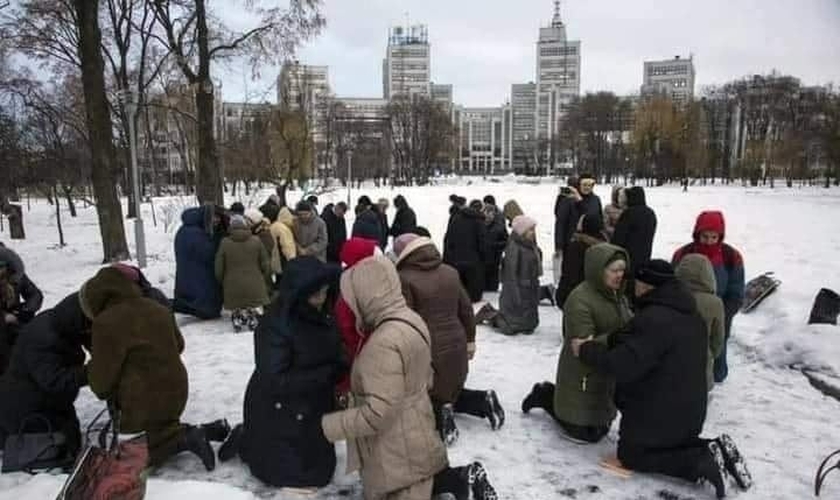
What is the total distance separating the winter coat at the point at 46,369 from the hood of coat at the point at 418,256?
7.03 ft

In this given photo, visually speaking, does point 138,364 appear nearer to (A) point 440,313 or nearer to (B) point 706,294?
(A) point 440,313

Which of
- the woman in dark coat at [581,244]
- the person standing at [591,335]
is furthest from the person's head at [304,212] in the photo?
the person standing at [591,335]

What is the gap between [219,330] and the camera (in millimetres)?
7629

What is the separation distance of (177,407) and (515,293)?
4440 mm

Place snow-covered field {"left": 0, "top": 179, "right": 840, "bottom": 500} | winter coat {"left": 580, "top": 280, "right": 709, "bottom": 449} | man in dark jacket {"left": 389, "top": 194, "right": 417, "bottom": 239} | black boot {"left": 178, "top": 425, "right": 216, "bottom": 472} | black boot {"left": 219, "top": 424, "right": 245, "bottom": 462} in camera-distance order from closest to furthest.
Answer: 1. winter coat {"left": 580, "top": 280, "right": 709, "bottom": 449}
2. snow-covered field {"left": 0, "top": 179, "right": 840, "bottom": 500}
3. black boot {"left": 178, "top": 425, "right": 216, "bottom": 472}
4. black boot {"left": 219, "top": 424, "right": 245, "bottom": 462}
5. man in dark jacket {"left": 389, "top": 194, "right": 417, "bottom": 239}

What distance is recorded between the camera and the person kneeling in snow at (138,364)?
3568 mm

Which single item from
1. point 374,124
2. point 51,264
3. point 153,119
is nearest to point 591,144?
point 374,124

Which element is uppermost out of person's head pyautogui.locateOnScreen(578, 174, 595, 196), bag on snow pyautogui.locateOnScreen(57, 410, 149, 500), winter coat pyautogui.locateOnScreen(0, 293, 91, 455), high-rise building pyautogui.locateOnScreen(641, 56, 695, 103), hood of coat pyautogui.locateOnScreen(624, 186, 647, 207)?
high-rise building pyautogui.locateOnScreen(641, 56, 695, 103)

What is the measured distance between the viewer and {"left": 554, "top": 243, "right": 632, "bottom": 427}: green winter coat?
4.11 meters

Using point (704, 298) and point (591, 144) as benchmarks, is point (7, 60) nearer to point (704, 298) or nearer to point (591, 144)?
point (704, 298)

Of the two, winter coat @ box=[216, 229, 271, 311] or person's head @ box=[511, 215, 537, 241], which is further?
winter coat @ box=[216, 229, 271, 311]

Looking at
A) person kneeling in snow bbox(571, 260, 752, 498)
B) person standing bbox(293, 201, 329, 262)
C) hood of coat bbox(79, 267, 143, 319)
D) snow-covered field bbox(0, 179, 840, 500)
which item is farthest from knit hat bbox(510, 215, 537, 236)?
hood of coat bbox(79, 267, 143, 319)

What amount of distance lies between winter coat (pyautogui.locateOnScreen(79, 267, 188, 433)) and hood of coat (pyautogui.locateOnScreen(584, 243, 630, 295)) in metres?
2.85

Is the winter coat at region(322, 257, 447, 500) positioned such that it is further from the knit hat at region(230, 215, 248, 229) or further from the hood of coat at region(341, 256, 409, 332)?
the knit hat at region(230, 215, 248, 229)
